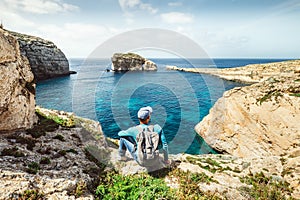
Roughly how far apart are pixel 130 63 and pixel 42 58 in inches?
2920

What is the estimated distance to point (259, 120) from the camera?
2092 centimetres

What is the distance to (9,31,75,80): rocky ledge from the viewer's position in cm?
8754

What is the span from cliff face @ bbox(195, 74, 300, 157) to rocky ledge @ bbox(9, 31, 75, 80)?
95.4 meters

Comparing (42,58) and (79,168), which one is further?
(42,58)

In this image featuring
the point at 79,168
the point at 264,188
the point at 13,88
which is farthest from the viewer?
the point at 13,88

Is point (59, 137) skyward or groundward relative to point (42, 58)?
groundward

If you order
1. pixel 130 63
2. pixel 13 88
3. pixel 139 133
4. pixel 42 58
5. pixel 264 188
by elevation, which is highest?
pixel 130 63

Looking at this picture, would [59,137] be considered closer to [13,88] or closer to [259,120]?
[13,88]

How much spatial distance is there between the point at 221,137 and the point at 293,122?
29.5ft

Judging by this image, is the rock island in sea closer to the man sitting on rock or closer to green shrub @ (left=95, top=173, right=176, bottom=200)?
green shrub @ (left=95, top=173, right=176, bottom=200)

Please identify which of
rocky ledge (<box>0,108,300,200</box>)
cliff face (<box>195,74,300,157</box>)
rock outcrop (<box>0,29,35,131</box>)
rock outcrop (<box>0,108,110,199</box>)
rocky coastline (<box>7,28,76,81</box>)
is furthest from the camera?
rocky coastline (<box>7,28,76,81</box>)

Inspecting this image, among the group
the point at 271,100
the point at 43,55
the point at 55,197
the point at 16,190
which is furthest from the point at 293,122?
the point at 43,55

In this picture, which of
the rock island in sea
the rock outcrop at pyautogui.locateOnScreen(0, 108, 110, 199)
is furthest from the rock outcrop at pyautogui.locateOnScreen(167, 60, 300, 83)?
the rock outcrop at pyautogui.locateOnScreen(0, 108, 110, 199)

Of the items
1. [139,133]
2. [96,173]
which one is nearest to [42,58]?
[96,173]
